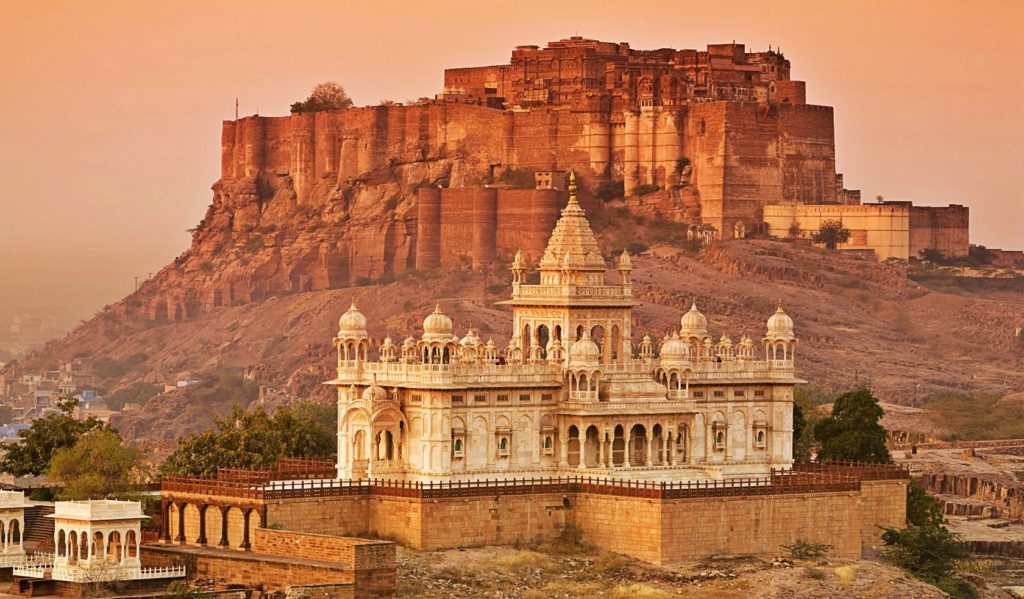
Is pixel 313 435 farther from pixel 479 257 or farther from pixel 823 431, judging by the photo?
pixel 479 257

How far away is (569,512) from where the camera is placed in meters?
94.4

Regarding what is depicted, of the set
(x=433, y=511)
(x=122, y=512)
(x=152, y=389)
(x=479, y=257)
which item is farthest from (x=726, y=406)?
(x=152, y=389)

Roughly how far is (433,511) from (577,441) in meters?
6.94

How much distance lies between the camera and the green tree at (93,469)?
97.4 meters

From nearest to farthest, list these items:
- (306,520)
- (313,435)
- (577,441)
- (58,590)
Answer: (58,590)
(306,520)
(577,441)
(313,435)

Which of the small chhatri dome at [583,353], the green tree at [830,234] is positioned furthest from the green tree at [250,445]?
the green tree at [830,234]

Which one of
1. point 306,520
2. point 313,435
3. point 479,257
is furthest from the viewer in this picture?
point 479,257

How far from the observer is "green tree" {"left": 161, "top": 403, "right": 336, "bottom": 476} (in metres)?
103

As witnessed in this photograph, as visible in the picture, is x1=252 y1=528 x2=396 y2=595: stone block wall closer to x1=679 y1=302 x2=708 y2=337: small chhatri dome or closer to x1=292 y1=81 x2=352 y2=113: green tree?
x1=679 y1=302 x2=708 y2=337: small chhatri dome

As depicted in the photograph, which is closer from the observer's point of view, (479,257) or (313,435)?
(313,435)

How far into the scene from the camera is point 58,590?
8419cm

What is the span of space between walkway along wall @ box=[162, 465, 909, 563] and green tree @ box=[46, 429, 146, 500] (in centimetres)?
438

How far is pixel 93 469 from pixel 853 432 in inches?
1029

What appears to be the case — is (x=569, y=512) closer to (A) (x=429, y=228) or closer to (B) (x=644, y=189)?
(B) (x=644, y=189)
